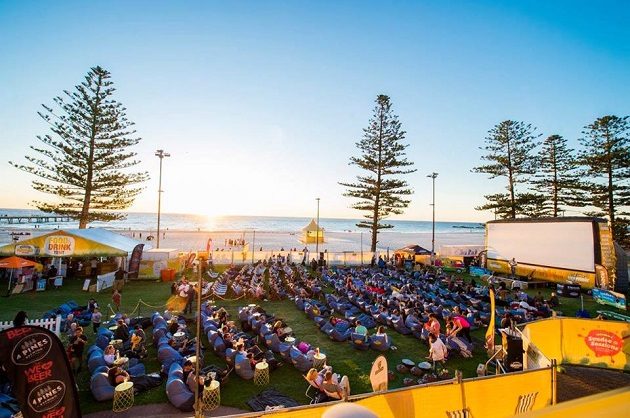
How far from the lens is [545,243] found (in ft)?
78.3

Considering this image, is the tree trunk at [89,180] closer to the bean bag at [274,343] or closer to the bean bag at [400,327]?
the bean bag at [274,343]

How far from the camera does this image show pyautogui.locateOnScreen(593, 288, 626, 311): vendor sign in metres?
17.3

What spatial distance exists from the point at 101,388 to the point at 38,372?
3.32m

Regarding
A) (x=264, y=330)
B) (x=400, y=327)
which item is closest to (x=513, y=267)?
(x=400, y=327)

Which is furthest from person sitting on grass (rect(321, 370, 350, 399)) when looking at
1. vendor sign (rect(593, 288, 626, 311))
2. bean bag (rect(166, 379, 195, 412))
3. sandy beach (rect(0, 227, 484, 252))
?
sandy beach (rect(0, 227, 484, 252))

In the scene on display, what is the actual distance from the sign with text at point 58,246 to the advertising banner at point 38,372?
19301mm

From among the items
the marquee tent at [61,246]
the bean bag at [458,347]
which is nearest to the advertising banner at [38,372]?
the bean bag at [458,347]

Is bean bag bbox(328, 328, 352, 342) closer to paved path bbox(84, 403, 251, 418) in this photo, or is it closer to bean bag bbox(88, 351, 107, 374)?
paved path bbox(84, 403, 251, 418)

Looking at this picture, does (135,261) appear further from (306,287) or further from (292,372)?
(292,372)

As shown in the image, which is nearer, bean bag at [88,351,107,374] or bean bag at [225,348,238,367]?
bean bag at [88,351,107,374]

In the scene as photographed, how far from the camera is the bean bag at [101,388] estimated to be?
8086 millimetres

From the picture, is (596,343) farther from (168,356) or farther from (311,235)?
(311,235)

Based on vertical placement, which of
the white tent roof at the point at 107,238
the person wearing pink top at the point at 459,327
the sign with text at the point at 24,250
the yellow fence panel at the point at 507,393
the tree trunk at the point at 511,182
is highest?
the tree trunk at the point at 511,182

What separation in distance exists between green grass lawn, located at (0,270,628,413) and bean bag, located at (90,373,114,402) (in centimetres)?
15
